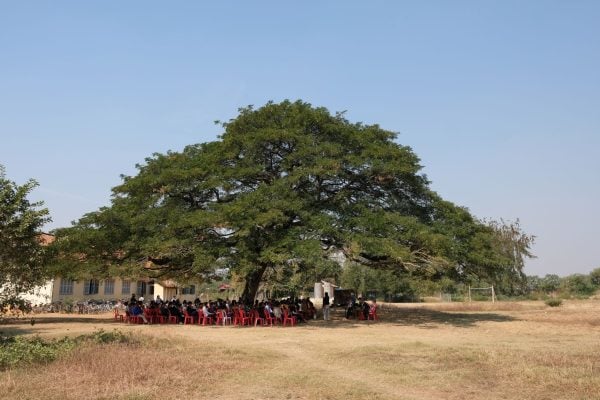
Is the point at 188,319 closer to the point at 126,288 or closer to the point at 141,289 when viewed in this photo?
the point at 126,288

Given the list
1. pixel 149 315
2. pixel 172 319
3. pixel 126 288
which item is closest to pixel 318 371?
pixel 172 319

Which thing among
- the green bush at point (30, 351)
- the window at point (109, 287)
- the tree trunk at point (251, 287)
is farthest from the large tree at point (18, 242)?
the window at point (109, 287)

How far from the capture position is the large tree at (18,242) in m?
11.5

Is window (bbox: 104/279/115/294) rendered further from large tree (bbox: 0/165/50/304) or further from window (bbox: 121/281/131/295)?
large tree (bbox: 0/165/50/304)

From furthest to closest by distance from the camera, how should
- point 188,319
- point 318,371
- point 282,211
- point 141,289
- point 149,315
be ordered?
1. point 141,289
2. point 149,315
3. point 188,319
4. point 282,211
5. point 318,371

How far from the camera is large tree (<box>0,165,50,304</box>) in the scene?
11.5 meters

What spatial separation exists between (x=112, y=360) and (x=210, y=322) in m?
11.8

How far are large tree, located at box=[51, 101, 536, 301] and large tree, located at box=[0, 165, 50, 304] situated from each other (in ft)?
22.4

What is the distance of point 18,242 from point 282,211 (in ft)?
31.8

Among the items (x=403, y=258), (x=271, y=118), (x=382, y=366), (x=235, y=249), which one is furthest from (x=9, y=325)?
(x=382, y=366)

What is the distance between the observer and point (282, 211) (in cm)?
1956

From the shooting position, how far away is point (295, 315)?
21484 mm

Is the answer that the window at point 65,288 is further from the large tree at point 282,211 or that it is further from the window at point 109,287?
the large tree at point 282,211

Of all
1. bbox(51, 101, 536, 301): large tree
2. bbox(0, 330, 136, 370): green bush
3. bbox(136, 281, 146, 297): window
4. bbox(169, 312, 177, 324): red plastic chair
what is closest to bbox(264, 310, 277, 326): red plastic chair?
bbox(51, 101, 536, 301): large tree
